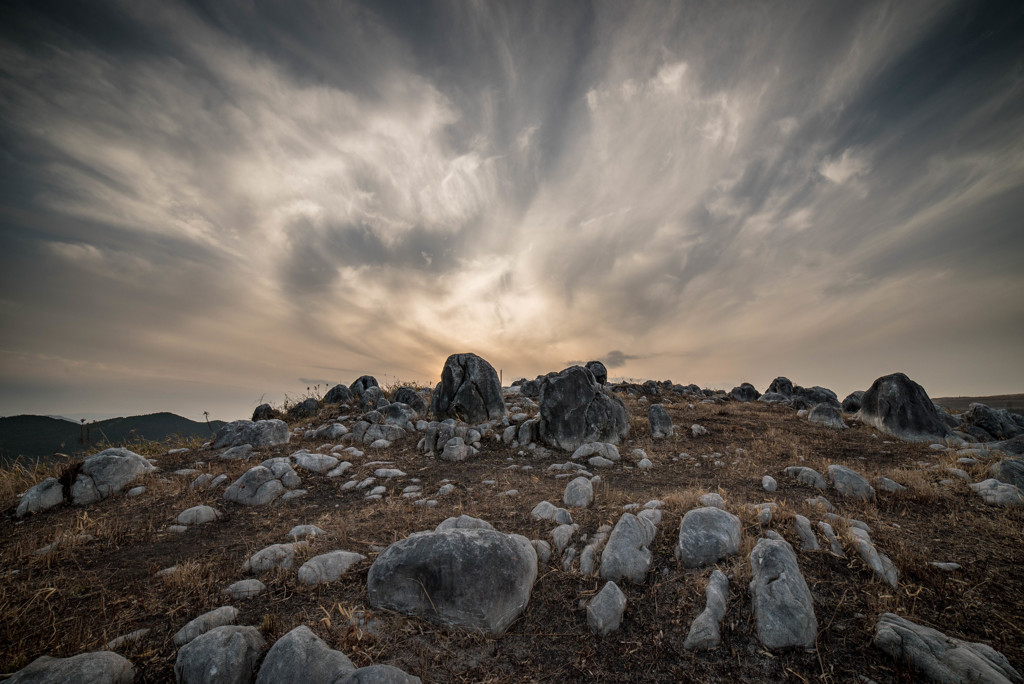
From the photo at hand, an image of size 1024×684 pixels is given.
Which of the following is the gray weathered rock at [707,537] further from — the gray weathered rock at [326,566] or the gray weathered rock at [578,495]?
the gray weathered rock at [326,566]

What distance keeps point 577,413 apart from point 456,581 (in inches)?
366

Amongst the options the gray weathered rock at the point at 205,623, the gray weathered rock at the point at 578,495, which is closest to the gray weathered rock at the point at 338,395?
the gray weathered rock at the point at 578,495

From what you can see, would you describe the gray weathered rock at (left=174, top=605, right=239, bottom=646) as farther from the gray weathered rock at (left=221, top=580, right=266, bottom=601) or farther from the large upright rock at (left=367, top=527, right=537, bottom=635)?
the large upright rock at (left=367, top=527, right=537, bottom=635)

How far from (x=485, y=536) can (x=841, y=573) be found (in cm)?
418

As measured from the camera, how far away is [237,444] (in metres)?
12.1

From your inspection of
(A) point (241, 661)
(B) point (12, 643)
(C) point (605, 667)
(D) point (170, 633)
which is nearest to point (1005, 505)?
(C) point (605, 667)

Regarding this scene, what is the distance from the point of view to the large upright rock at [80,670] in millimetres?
2854

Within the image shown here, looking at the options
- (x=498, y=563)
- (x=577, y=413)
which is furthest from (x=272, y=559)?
(x=577, y=413)

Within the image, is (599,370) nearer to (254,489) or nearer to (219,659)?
(254,489)

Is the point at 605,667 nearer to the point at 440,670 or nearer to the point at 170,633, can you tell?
the point at 440,670

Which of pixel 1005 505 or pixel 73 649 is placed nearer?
pixel 73 649

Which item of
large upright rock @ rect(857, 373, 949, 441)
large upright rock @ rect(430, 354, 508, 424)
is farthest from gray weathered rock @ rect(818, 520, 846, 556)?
large upright rock @ rect(857, 373, 949, 441)

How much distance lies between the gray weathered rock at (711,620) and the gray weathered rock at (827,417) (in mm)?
16341

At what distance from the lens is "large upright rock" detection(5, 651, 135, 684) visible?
112 inches
